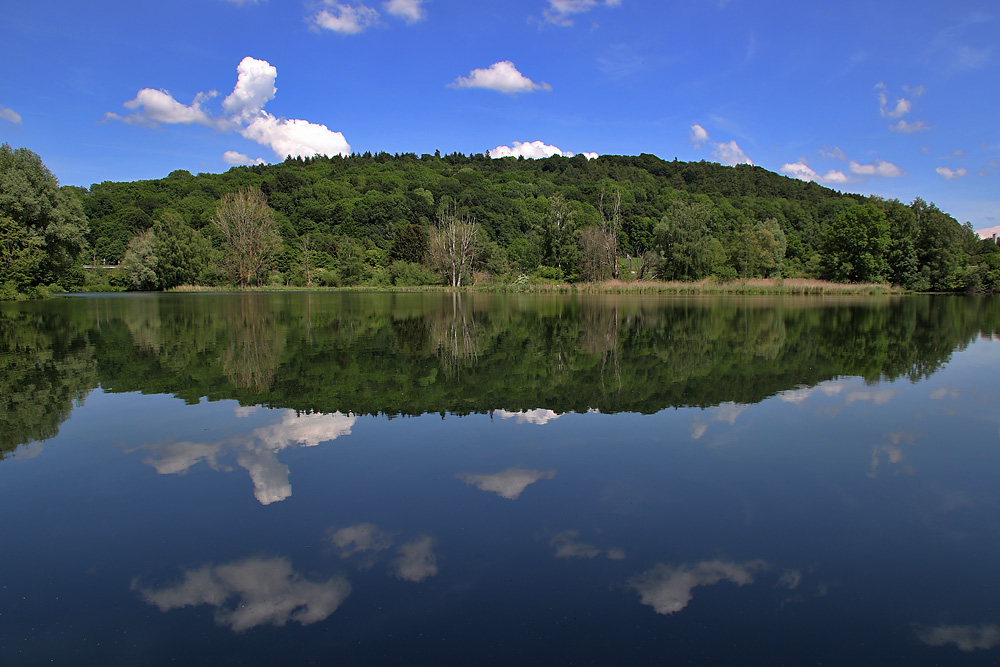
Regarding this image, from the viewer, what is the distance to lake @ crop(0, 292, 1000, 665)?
2857 mm

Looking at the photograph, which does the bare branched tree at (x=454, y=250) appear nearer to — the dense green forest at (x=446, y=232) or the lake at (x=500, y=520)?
the dense green forest at (x=446, y=232)

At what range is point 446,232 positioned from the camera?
63.3 m

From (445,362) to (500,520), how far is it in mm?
6998

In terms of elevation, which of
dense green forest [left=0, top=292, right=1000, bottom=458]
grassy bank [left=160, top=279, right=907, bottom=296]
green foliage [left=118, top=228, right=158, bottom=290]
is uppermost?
green foliage [left=118, top=228, right=158, bottom=290]

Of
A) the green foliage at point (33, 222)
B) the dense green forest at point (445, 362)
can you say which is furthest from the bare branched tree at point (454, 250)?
the dense green forest at point (445, 362)

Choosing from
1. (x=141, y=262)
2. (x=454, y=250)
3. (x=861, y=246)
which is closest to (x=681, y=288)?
(x=861, y=246)

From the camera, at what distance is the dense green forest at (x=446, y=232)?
50.5m

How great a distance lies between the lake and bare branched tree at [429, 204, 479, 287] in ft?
180

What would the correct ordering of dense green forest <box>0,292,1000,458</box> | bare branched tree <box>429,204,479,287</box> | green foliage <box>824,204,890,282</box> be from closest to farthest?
dense green forest <box>0,292,1000,458</box> < green foliage <box>824,204,890,282</box> < bare branched tree <box>429,204,479,287</box>

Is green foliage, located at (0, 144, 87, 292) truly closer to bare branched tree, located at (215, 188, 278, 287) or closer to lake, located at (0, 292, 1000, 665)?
bare branched tree, located at (215, 188, 278, 287)

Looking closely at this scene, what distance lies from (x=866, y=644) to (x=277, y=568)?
3093 mm

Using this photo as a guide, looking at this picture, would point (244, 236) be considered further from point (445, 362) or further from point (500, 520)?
point (500, 520)

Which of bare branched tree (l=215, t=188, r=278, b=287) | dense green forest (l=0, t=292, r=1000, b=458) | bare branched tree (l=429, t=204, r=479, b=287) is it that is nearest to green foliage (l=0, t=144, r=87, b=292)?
dense green forest (l=0, t=292, r=1000, b=458)

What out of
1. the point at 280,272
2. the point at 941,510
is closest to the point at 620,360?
the point at 941,510
